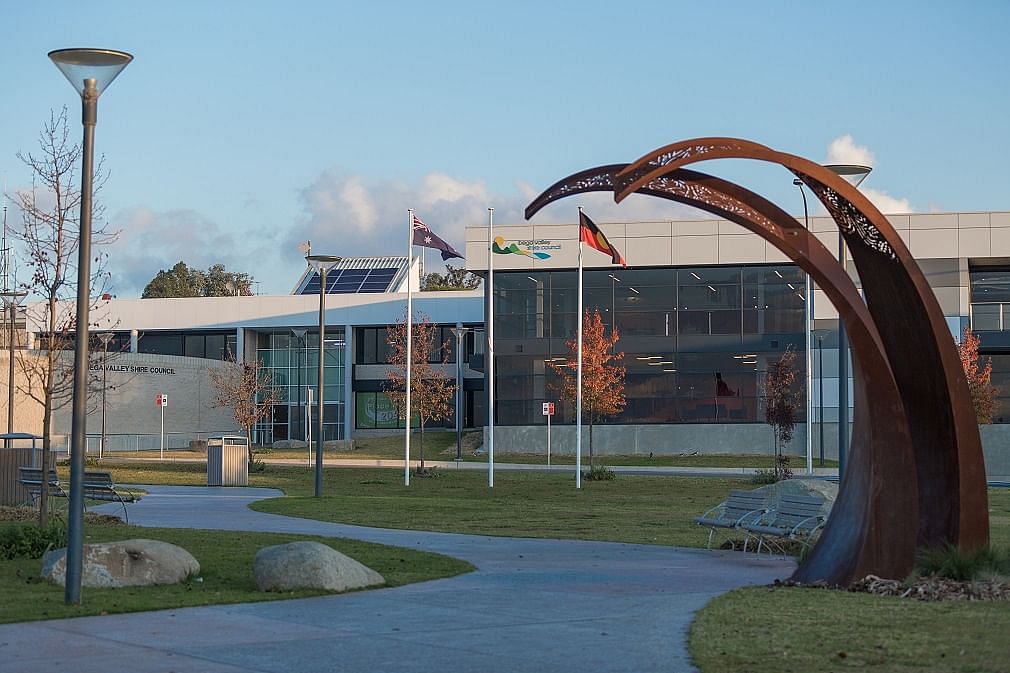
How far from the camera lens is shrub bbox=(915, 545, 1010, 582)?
40.6 ft

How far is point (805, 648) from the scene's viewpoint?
9.16 metres

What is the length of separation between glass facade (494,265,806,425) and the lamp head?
4555 cm

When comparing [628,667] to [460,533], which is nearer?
[628,667]

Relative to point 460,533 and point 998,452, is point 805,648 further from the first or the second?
point 998,452

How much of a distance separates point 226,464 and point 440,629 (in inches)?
1059

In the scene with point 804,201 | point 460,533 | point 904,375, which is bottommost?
point 460,533

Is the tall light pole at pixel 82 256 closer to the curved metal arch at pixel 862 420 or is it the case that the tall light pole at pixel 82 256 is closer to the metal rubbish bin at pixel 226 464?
the curved metal arch at pixel 862 420

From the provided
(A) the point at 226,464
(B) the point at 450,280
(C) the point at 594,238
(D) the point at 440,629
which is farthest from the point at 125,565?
(B) the point at 450,280

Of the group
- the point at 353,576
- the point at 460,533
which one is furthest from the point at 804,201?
the point at 353,576

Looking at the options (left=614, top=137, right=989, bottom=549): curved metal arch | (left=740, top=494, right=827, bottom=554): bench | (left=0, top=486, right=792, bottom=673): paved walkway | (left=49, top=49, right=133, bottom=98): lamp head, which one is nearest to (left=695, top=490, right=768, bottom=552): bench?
(left=740, top=494, right=827, bottom=554): bench

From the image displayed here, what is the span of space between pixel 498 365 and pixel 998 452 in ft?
71.4

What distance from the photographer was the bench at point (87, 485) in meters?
21.1

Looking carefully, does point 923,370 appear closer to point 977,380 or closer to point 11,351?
point 11,351

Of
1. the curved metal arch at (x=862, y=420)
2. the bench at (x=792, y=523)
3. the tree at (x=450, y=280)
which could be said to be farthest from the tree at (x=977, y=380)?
the tree at (x=450, y=280)
